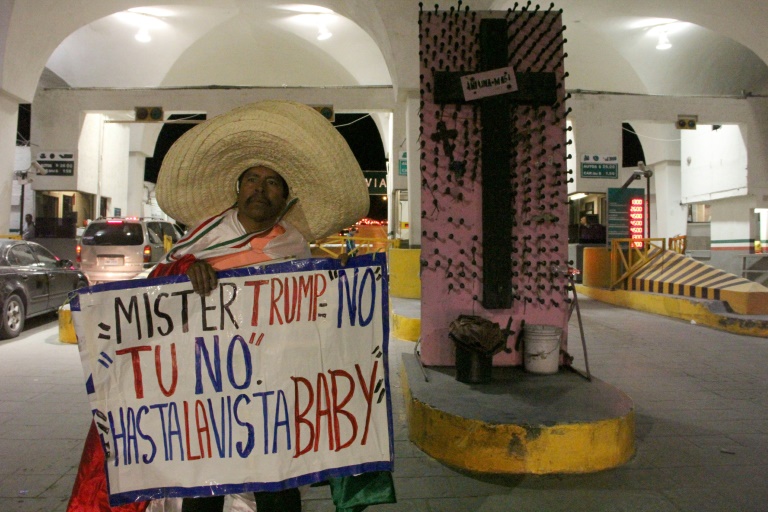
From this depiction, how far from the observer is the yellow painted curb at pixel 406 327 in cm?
723

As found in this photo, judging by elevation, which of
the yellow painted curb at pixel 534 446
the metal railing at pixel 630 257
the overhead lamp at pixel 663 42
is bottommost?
the yellow painted curb at pixel 534 446

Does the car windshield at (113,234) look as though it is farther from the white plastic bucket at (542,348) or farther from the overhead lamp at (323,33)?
the overhead lamp at (323,33)

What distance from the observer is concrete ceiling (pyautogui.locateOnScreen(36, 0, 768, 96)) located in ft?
49.3

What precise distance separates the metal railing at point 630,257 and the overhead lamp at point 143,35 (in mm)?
15111

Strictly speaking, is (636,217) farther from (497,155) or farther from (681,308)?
(497,155)

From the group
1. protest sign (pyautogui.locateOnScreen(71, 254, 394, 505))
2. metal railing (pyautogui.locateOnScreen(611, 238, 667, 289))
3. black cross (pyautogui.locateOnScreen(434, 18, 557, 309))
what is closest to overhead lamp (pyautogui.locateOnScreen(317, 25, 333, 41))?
metal railing (pyautogui.locateOnScreen(611, 238, 667, 289))

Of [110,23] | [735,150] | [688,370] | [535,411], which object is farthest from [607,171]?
[110,23]

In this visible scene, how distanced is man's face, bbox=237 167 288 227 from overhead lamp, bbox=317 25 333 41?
53.5 ft

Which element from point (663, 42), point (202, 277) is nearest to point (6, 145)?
point (202, 277)

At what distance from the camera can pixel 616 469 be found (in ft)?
10.8

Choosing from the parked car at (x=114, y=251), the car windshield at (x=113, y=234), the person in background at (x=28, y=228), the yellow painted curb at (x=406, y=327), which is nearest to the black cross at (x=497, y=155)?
the yellow painted curb at (x=406, y=327)

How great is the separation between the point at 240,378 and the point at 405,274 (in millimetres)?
8059

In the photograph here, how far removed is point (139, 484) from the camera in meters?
1.89

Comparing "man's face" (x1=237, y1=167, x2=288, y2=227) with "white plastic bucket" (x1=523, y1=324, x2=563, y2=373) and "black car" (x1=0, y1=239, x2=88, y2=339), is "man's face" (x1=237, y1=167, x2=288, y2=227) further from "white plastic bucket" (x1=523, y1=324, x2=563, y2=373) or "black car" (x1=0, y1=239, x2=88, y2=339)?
"black car" (x1=0, y1=239, x2=88, y2=339)
